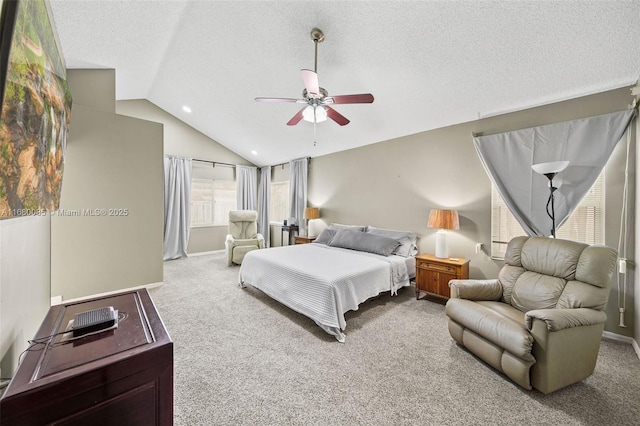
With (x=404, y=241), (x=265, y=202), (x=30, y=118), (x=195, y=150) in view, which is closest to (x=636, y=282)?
(x=404, y=241)

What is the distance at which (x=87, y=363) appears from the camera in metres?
0.94

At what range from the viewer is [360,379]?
6.02 feet

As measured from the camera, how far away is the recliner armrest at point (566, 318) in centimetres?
161

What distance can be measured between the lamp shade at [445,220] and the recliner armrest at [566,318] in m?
1.58

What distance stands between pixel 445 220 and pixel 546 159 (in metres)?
1.24

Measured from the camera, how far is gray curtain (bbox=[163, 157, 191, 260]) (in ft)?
18.0

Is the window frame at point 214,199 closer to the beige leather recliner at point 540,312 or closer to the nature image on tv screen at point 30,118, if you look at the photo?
the nature image on tv screen at point 30,118

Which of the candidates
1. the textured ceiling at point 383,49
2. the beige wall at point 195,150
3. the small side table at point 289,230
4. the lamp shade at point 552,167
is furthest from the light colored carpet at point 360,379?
the beige wall at point 195,150

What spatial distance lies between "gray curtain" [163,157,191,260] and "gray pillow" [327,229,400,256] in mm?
3627

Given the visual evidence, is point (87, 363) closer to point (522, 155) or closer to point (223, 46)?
point (223, 46)

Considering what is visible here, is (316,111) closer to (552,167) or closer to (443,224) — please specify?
(443,224)

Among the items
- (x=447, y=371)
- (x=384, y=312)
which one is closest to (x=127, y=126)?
(x=384, y=312)

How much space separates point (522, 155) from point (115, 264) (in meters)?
5.48

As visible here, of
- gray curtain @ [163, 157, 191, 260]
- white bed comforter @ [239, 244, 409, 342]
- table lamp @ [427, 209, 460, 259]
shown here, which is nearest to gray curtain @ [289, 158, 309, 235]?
white bed comforter @ [239, 244, 409, 342]
